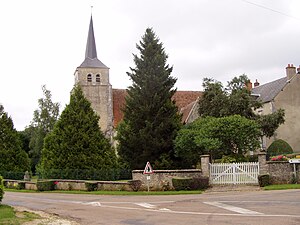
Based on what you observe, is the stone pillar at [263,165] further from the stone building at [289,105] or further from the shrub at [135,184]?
the stone building at [289,105]

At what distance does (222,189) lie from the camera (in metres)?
22.0

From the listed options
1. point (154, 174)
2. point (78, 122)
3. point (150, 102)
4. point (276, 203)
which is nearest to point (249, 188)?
point (154, 174)

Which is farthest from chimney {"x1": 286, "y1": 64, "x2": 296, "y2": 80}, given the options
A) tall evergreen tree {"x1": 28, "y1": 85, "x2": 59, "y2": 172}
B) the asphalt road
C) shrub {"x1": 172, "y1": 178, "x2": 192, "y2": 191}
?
tall evergreen tree {"x1": 28, "y1": 85, "x2": 59, "y2": 172}

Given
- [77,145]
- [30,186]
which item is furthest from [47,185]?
[30,186]

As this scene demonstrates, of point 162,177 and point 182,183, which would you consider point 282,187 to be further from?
point 162,177

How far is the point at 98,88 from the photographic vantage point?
52.3 meters

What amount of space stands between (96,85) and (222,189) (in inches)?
1310

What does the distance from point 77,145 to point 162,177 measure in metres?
9.47

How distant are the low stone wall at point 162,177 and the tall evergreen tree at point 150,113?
4.84m

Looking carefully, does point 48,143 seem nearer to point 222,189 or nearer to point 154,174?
point 154,174

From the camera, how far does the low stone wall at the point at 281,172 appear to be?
2263cm

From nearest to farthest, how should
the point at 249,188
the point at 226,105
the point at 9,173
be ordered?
the point at 249,188 → the point at 226,105 → the point at 9,173

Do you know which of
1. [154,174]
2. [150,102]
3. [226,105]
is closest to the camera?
[154,174]

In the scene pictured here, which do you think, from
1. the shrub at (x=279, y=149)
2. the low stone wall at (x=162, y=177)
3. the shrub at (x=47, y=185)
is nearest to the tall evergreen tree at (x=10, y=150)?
the shrub at (x=47, y=185)
